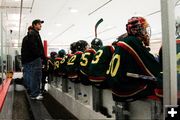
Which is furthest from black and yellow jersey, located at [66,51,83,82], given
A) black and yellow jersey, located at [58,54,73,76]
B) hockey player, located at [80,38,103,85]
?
black and yellow jersey, located at [58,54,73,76]

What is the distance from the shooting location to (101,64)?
2.45 meters

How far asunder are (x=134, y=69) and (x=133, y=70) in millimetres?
11

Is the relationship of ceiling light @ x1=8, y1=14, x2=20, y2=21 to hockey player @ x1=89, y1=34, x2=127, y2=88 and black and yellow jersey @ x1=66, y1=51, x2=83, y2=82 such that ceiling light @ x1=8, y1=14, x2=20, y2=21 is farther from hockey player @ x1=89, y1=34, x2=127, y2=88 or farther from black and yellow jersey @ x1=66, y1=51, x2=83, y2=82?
hockey player @ x1=89, y1=34, x2=127, y2=88

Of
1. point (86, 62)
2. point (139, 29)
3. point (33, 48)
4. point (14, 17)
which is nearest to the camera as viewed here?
point (139, 29)

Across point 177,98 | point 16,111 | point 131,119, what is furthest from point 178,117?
point 16,111

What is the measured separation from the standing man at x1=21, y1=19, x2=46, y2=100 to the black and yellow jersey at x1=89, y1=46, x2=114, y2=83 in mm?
1369

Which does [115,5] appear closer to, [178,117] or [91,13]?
[91,13]

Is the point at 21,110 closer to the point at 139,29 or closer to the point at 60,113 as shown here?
the point at 60,113

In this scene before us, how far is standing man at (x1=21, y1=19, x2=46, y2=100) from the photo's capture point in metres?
3.61

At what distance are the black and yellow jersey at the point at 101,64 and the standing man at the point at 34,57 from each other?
1369mm

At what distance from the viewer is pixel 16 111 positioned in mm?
3828

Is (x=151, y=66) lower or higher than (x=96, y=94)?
higher

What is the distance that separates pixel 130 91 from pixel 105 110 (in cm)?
100

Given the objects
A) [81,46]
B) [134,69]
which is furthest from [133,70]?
[81,46]
